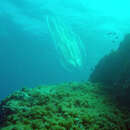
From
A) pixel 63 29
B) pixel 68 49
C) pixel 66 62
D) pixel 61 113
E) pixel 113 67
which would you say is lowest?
pixel 61 113

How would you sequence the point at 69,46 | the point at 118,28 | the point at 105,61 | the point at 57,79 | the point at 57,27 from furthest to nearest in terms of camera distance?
the point at 57,79, the point at 118,28, the point at 57,27, the point at 69,46, the point at 105,61

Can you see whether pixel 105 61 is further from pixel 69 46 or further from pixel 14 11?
pixel 14 11

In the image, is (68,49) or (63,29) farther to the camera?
(63,29)

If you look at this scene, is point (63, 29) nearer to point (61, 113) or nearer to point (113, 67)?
point (113, 67)

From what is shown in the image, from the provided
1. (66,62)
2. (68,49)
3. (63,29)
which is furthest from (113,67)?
(63,29)

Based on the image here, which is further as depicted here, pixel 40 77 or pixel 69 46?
pixel 40 77

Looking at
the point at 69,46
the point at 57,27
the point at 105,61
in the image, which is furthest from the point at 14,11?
the point at 105,61

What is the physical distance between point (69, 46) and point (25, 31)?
19.1m

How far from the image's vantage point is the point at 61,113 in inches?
203

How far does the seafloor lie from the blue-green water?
7000 mm

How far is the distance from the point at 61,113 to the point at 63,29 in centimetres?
1794

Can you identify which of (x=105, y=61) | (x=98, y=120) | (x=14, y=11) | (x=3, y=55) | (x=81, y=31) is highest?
(x=3, y=55)

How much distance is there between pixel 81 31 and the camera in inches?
1486

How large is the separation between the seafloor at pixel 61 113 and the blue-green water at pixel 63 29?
7.00 meters
